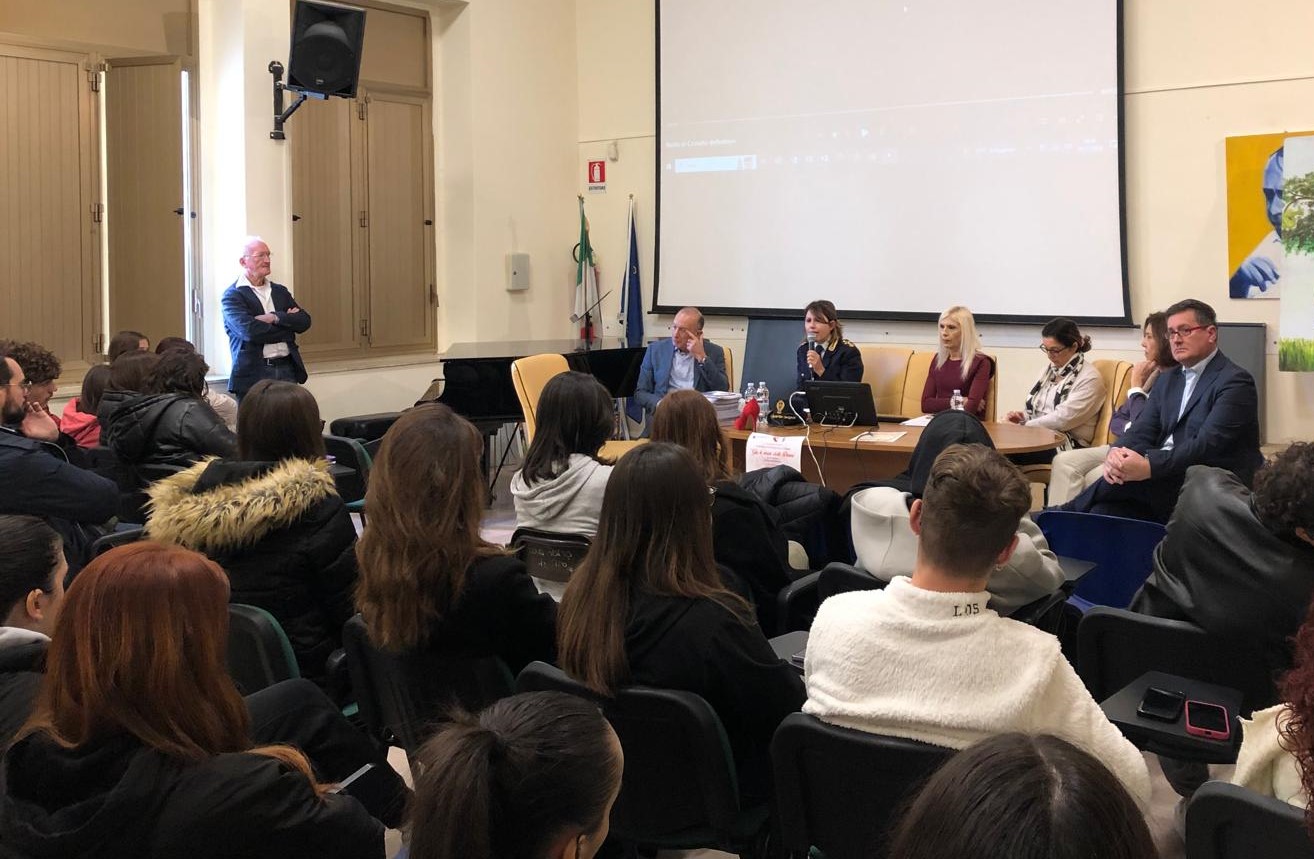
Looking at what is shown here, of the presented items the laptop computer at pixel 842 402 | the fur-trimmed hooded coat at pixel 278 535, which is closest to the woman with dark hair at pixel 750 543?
the fur-trimmed hooded coat at pixel 278 535

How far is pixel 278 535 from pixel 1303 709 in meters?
2.22

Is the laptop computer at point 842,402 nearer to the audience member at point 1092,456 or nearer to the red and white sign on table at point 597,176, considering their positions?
the audience member at point 1092,456

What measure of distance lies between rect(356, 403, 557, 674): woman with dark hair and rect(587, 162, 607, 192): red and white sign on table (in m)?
7.76

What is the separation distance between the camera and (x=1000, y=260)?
8.07 m

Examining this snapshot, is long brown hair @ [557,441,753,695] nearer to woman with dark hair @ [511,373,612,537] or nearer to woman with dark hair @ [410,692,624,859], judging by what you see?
woman with dark hair @ [410,692,624,859]

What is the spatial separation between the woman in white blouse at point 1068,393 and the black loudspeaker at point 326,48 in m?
4.60

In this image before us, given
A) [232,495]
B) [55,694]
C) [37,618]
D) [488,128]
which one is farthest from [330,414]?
[55,694]

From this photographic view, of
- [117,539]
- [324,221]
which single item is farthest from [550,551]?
[324,221]

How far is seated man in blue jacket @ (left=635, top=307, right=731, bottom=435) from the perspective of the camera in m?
7.08

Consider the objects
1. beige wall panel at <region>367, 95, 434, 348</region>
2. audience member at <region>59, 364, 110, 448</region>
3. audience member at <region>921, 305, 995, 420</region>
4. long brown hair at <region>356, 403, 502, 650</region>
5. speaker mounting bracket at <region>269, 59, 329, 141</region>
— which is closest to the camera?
long brown hair at <region>356, 403, 502, 650</region>

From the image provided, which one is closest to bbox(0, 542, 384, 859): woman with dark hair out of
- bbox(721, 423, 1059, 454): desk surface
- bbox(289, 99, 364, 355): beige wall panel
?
bbox(721, 423, 1059, 454): desk surface

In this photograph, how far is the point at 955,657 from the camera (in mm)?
1829

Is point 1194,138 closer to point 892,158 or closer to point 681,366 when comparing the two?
point 892,158

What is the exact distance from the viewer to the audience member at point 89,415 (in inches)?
192
